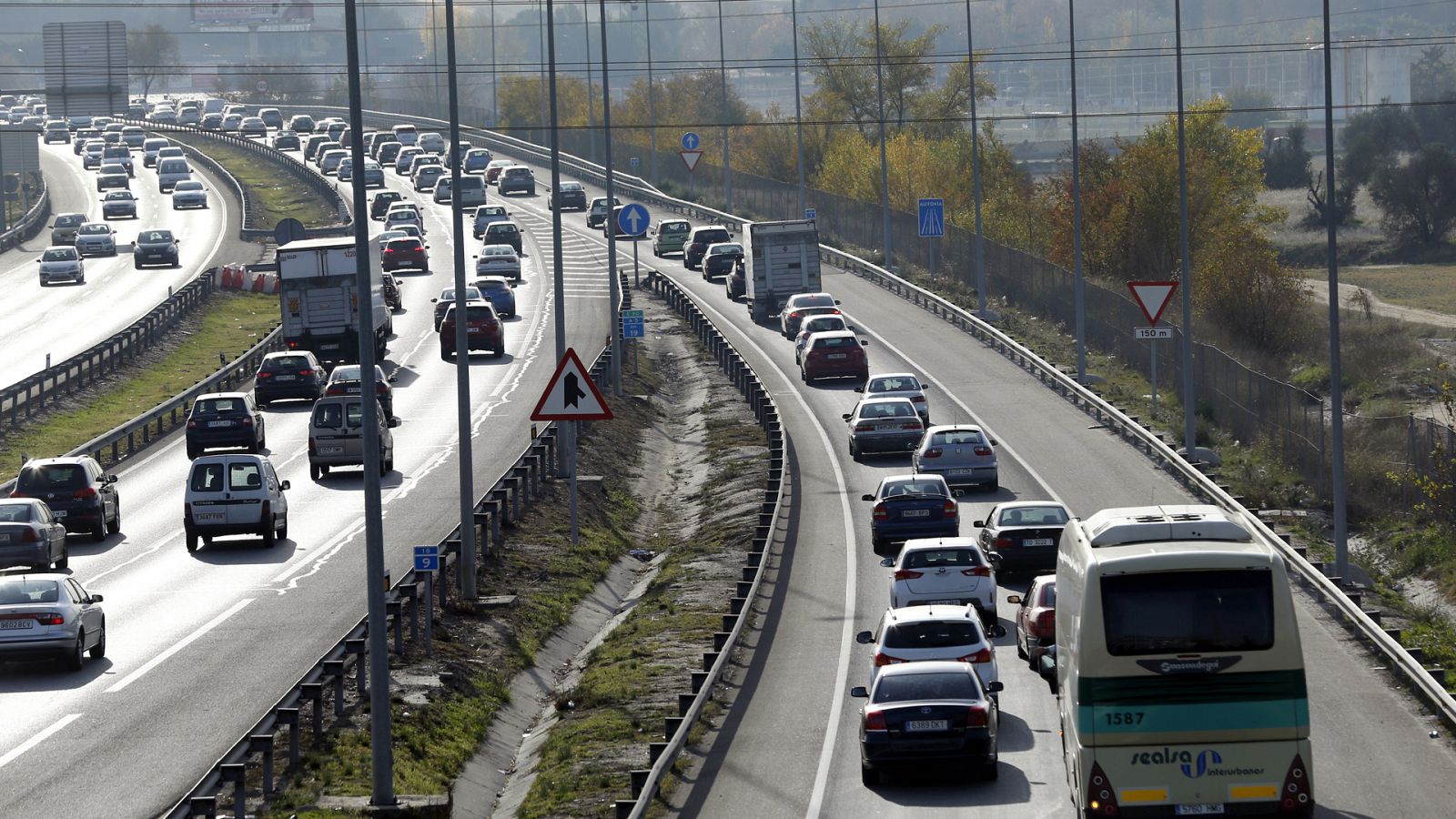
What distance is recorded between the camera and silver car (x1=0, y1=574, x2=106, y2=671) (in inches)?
985

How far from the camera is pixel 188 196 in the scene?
365 feet

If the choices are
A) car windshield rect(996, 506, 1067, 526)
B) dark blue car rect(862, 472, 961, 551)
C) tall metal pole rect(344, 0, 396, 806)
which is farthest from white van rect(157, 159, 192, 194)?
tall metal pole rect(344, 0, 396, 806)

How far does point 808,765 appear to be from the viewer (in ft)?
67.9

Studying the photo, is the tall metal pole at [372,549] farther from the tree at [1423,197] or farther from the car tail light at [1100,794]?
the tree at [1423,197]

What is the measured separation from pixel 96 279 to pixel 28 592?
61.2m

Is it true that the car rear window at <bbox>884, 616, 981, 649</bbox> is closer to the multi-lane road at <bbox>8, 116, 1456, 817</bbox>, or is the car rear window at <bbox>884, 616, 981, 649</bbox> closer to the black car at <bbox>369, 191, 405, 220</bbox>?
the multi-lane road at <bbox>8, 116, 1456, 817</bbox>

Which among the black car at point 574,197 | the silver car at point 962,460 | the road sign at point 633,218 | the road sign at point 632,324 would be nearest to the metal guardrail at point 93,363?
the road sign at point 632,324

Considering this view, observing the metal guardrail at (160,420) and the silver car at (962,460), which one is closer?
the silver car at (962,460)

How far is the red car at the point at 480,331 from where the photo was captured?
6056cm

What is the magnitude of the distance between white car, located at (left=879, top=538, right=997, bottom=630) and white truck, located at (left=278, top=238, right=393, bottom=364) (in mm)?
32413

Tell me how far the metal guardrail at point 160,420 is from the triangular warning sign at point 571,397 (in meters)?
11.7

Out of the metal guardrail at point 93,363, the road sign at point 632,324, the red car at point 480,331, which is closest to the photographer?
the metal guardrail at point 93,363

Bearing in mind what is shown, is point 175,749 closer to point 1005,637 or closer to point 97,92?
point 1005,637

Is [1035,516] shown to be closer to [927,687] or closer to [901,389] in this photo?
[927,687]
